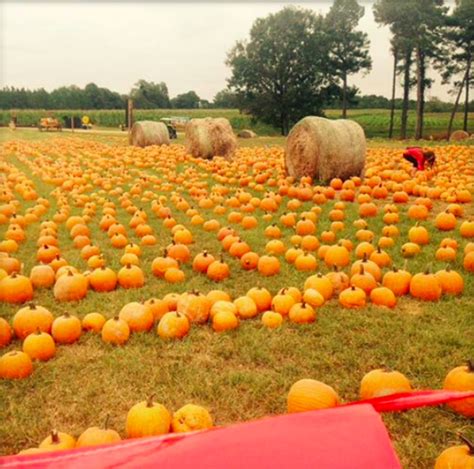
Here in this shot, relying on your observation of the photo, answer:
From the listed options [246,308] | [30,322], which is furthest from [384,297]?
[30,322]

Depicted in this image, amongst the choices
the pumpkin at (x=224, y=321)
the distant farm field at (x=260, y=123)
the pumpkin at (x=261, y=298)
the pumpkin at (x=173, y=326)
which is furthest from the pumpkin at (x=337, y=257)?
the distant farm field at (x=260, y=123)

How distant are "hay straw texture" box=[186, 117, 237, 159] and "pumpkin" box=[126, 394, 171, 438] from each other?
18.0 metres

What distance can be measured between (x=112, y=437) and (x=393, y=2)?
146 ft

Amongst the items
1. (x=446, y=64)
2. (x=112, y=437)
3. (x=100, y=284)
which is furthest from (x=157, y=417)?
(x=446, y=64)

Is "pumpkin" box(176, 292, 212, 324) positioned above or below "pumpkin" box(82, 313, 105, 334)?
above

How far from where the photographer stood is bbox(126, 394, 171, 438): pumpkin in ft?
9.77

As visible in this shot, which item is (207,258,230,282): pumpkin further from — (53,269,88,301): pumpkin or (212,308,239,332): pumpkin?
(53,269,88,301): pumpkin

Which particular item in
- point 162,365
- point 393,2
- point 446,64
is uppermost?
point 393,2

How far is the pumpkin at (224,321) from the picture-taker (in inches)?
183

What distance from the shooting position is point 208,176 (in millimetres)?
15750

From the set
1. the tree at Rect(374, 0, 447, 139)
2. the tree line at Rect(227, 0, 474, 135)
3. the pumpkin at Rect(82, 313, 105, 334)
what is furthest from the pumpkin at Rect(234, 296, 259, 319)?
the tree line at Rect(227, 0, 474, 135)

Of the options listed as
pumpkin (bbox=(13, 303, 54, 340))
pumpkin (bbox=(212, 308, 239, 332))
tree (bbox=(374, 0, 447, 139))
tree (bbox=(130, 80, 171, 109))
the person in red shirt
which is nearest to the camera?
pumpkin (bbox=(13, 303, 54, 340))

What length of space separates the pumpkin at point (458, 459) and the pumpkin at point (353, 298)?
261 centimetres

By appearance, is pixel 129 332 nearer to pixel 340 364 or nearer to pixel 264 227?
pixel 340 364
